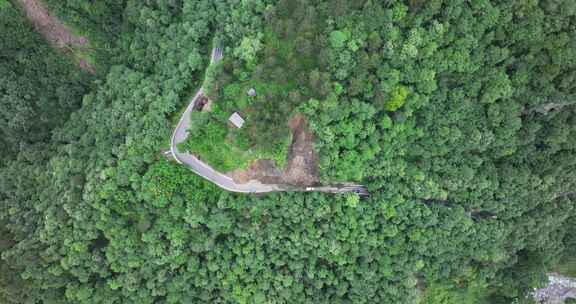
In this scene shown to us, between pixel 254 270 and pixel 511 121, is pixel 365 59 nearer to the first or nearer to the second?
pixel 511 121

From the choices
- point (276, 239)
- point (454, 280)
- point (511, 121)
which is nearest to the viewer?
point (511, 121)

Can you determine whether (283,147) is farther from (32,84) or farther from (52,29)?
(32,84)

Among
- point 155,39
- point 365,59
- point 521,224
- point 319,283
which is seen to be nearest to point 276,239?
point 319,283

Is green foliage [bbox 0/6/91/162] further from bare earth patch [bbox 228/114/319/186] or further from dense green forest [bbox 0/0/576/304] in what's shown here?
bare earth patch [bbox 228/114/319/186]

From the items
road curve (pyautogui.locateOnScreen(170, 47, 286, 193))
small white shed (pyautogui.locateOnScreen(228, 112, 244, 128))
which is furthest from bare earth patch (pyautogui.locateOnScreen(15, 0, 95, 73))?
small white shed (pyautogui.locateOnScreen(228, 112, 244, 128))

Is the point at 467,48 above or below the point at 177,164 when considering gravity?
above

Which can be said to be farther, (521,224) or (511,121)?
(521,224)

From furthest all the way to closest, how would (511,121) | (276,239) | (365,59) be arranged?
(276,239)
(511,121)
(365,59)

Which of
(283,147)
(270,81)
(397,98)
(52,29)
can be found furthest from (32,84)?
(397,98)
